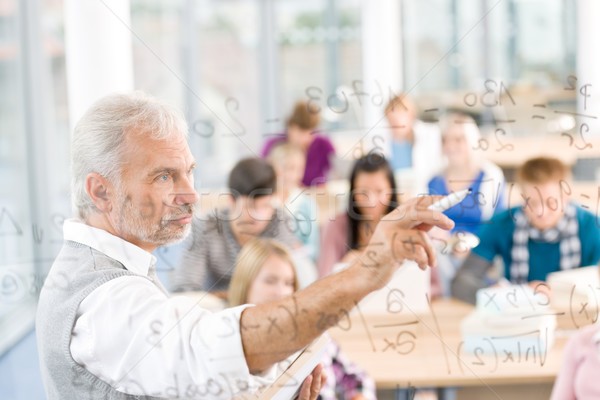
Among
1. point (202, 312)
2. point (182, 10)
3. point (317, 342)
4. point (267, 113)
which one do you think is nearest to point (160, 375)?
point (202, 312)

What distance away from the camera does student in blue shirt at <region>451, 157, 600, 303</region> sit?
1528 millimetres

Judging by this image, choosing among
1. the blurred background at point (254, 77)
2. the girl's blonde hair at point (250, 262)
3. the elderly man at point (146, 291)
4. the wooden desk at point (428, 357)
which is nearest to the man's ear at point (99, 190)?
the elderly man at point (146, 291)

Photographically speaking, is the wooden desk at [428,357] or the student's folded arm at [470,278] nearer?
the wooden desk at [428,357]

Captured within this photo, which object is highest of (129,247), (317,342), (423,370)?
(129,247)

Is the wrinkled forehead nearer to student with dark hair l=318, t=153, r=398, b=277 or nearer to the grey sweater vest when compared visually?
the grey sweater vest

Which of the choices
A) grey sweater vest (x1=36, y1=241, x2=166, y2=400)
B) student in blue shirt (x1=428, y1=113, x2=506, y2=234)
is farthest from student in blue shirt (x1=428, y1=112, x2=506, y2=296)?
grey sweater vest (x1=36, y1=241, x2=166, y2=400)

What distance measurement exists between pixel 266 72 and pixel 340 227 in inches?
167

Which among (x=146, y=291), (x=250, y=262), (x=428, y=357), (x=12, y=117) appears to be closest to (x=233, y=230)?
(x=250, y=262)

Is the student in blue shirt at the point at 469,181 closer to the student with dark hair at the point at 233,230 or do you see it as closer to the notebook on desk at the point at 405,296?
the notebook on desk at the point at 405,296

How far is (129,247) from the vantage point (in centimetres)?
70

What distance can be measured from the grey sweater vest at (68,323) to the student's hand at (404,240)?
0.75ft

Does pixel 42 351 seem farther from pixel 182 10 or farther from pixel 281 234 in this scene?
pixel 182 10

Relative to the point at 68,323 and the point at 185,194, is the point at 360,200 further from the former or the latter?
the point at 68,323

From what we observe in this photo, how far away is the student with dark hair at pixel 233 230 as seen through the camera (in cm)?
116
